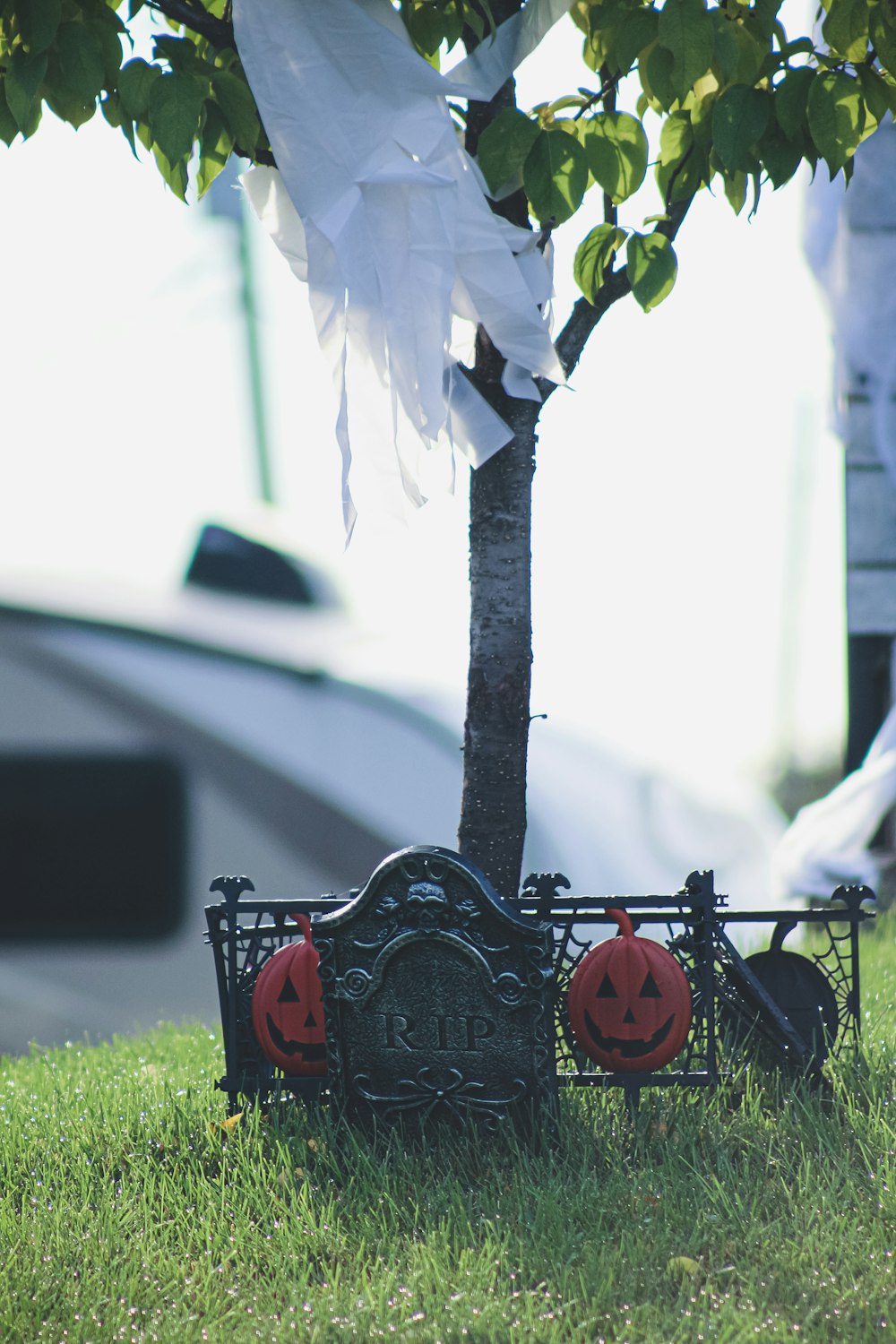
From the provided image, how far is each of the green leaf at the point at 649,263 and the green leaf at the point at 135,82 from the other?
4.31ft

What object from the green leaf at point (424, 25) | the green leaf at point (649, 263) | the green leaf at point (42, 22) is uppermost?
the green leaf at point (424, 25)

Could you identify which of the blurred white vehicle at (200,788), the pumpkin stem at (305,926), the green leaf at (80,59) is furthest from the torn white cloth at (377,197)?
the blurred white vehicle at (200,788)

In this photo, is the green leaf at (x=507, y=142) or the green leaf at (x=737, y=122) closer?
the green leaf at (x=737, y=122)

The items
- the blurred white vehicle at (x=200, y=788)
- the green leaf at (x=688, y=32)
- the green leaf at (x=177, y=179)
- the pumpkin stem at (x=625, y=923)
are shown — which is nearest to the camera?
the green leaf at (x=688, y=32)

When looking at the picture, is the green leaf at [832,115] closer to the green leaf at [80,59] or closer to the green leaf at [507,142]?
the green leaf at [507,142]

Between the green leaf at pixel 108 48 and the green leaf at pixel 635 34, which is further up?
the green leaf at pixel 108 48

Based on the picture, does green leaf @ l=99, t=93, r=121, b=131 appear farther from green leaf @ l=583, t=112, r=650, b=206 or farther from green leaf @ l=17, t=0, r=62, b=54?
green leaf @ l=583, t=112, r=650, b=206

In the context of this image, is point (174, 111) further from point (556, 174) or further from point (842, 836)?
point (842, 836)

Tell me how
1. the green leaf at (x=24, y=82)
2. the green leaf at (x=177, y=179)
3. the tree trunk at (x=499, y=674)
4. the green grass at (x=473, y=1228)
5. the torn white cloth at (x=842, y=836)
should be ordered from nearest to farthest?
the green grass at (x=473, y=1228) < the green leaf at (x=24, y=82) < the green leaf at (x=177, y=179) < the tree trunk at (x=499, y=674) < the torn white cloth at (x=842, y=836)

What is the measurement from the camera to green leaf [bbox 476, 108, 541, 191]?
3.16m

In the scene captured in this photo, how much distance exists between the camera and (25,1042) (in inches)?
295

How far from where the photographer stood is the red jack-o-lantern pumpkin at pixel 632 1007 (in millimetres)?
3453

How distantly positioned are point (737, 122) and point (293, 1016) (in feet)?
8.68

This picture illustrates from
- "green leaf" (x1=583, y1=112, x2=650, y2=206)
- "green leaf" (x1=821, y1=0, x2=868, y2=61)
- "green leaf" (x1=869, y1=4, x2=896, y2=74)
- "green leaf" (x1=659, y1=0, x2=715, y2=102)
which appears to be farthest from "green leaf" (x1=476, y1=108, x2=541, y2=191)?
"green leaf" (x1=869, y1=4, x2=896, y2=74)
